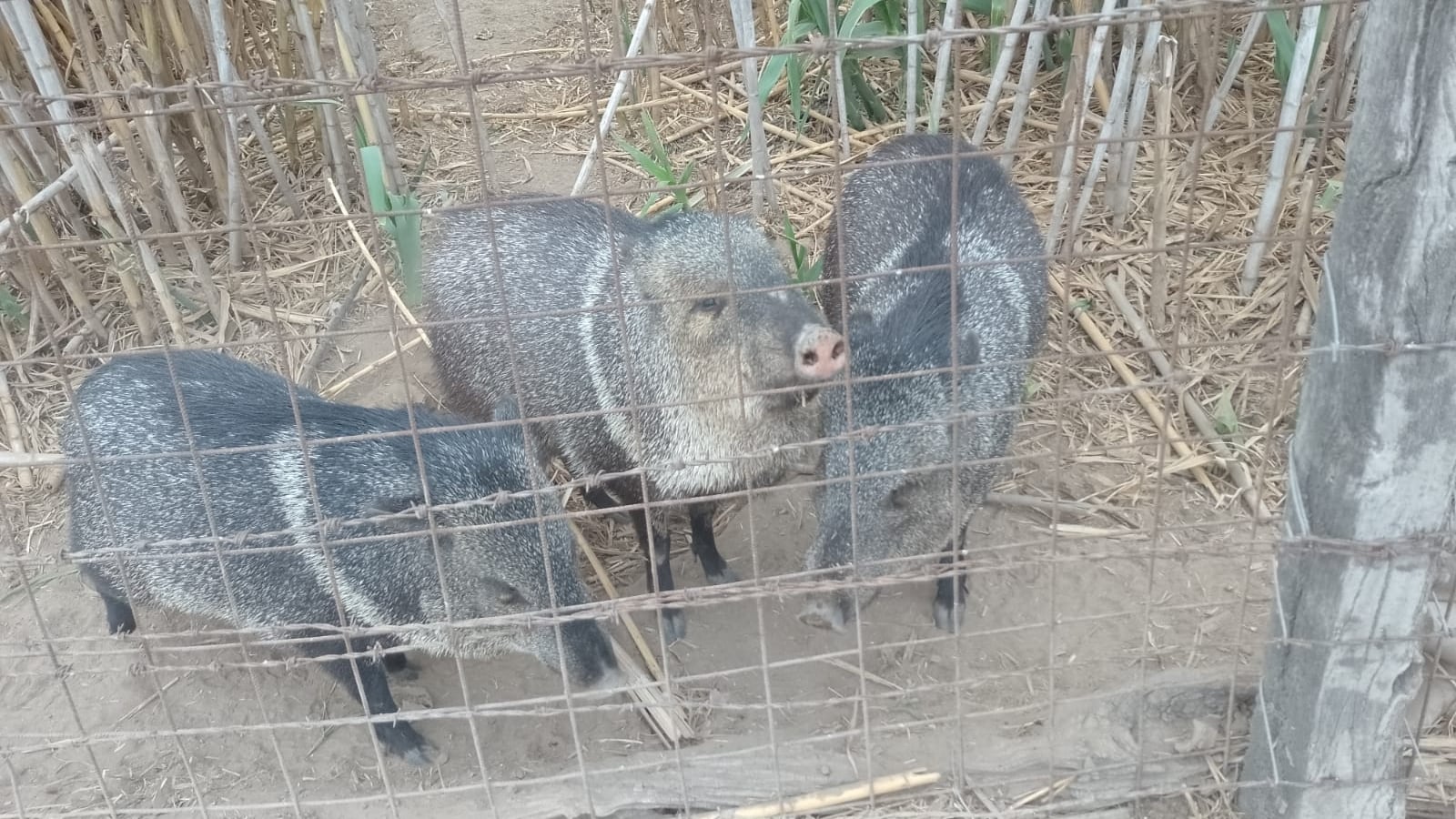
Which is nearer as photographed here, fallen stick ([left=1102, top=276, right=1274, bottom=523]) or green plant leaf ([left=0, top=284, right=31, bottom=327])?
fallen stick ([left=1102, top=276, right=1274, bottom=523])

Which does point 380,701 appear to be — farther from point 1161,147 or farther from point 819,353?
point 1161,147

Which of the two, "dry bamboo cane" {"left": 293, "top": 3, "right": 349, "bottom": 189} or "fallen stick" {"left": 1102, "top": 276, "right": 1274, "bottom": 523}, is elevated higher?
"dry bamboo cane" {"left": 293, "top": 3, "right": 349, "bottom": 189}

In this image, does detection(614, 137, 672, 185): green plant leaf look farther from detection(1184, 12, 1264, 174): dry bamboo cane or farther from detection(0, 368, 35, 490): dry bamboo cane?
detection(0, 368, 35, 490): dry bamboo cane

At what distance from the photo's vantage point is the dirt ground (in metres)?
2.74

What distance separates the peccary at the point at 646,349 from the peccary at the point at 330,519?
0.24 m

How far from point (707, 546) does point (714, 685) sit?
1.37ft

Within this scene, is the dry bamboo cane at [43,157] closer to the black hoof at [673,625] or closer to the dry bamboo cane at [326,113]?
the dry bamboo cane at [326,113]

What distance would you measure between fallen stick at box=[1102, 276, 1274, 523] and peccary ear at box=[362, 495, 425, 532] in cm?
185

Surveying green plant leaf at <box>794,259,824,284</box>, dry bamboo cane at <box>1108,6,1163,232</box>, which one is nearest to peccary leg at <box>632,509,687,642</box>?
green plant leaf at <box>794,259,824,284</box>

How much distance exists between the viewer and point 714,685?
303 cm

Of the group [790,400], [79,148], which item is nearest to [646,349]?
[790,400]

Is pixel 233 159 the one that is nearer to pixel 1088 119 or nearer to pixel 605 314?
pixel 605 314

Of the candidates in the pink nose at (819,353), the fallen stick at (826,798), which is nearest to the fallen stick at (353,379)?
the pink nose at (819,353)

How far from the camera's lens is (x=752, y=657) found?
10.3 ft
